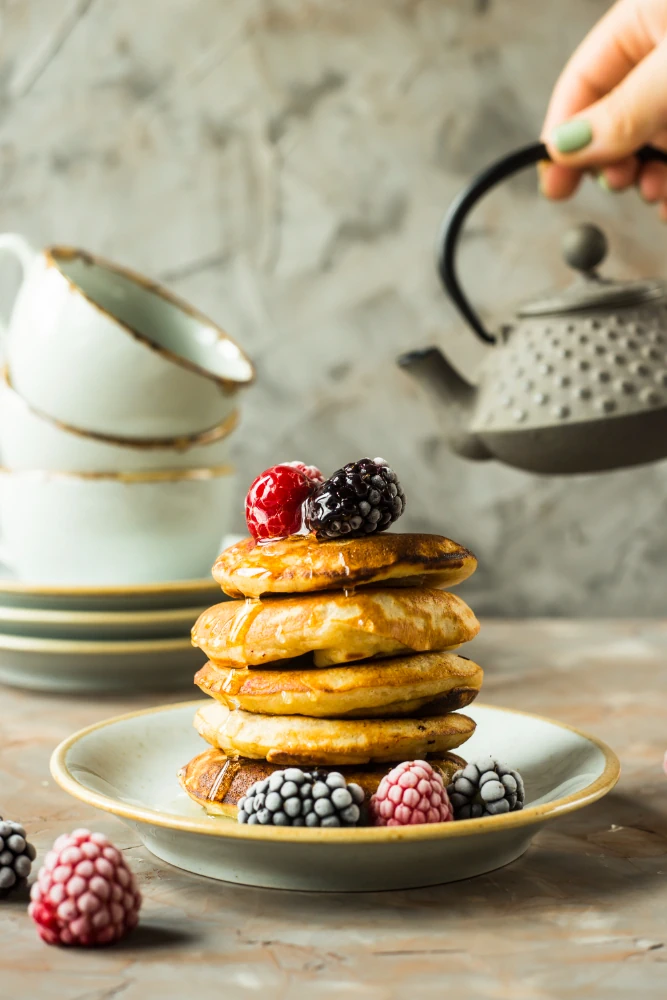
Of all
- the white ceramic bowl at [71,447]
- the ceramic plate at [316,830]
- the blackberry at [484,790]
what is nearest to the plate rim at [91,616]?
the white ceramic bowl at [71,447]

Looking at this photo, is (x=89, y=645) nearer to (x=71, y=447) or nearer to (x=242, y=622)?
(x=71, y=447)

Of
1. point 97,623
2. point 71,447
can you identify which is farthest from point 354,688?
point 71,447

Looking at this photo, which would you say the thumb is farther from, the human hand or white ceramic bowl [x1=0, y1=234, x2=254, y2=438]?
white ceramic bowl [x1=0, y1=234, x2=254, y2=438]

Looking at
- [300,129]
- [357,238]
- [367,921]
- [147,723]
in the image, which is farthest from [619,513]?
[367,921]

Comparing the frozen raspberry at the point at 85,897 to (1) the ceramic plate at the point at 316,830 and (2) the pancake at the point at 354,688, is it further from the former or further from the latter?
(2) the pancake at the point at 354,688

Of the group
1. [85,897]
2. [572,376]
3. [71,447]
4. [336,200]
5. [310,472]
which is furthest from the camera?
[336,200]
